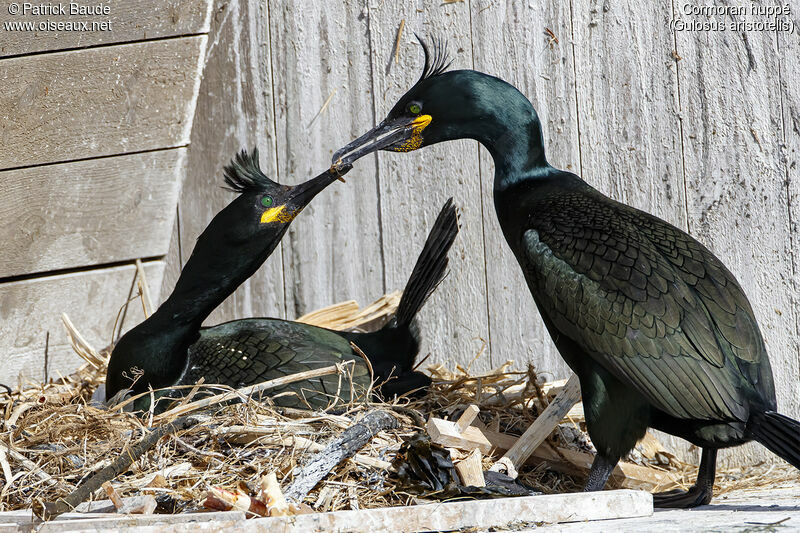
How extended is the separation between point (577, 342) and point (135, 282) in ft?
5.66

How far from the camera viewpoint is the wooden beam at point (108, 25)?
9.34ft

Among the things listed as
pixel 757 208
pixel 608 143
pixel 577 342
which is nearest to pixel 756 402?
pixel 577 342

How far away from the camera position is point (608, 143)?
298cm

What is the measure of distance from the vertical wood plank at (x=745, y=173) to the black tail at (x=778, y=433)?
82 cm

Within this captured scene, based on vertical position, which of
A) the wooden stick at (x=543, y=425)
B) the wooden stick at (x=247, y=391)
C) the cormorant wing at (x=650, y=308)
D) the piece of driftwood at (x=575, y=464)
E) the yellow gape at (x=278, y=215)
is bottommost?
the piece of driftwood at (x=575, y=464)

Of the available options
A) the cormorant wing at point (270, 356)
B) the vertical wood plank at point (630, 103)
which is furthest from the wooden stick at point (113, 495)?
the vertical wood plank at point (630, 103)

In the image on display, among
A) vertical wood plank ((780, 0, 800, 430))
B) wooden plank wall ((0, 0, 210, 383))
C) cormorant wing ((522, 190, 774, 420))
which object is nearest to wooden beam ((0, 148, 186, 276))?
wooden plank wall ((0, 0, 210, 383))

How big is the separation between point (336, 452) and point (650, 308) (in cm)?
86

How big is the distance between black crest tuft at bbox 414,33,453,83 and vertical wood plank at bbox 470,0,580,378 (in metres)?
0.11

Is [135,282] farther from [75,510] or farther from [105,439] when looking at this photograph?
[75,510]

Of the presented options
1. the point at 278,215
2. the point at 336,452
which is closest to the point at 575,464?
the point at 336,452

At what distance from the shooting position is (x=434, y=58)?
2926mm

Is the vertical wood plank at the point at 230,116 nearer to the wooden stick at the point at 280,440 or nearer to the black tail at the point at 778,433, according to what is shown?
the wooden stick at the point at 280,440

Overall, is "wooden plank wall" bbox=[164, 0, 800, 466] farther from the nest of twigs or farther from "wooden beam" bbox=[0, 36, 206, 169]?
the nest of twigs
